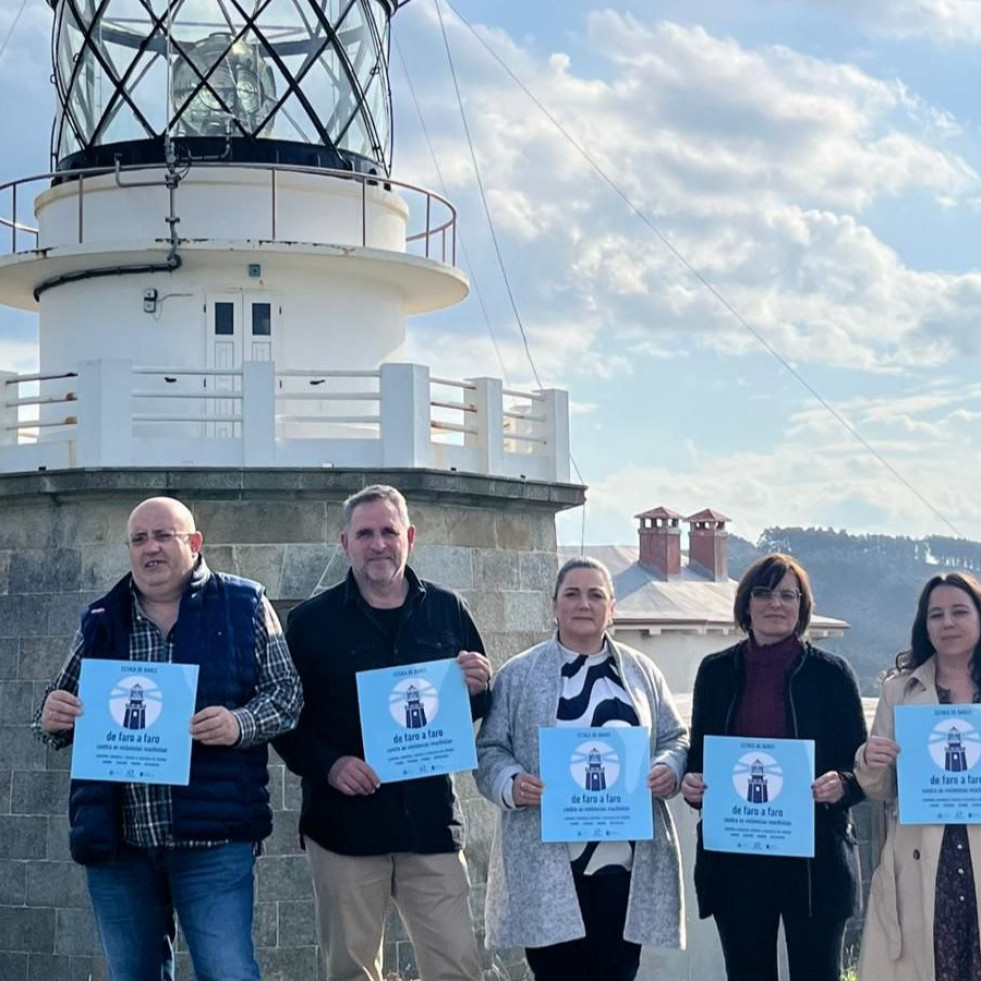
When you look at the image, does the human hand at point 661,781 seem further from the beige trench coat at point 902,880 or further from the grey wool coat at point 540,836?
the beige trench coat at point 902,880

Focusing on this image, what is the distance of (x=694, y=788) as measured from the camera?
532 cm

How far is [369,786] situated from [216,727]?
611mm

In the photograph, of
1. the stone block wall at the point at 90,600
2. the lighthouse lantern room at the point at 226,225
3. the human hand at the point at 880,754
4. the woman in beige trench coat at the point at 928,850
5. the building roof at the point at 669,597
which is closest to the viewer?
the woman in beige trench coat at the point at 928,850

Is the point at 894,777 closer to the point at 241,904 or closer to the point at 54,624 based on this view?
the point at 241,904

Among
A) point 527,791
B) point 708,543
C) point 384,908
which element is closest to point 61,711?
point 384,908

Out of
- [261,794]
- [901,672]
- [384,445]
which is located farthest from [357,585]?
[384,445]

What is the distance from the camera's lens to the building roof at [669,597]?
30562 mm

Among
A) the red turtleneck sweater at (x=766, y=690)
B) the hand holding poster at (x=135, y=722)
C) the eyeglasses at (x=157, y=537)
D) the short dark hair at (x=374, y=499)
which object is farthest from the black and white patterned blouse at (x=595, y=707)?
the eyeglasses at (x=157, y=537)

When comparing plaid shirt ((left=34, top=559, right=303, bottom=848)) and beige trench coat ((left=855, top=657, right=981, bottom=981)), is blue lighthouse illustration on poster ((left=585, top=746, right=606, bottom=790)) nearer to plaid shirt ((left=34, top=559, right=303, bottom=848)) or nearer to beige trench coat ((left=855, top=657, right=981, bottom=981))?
beige trench coat ((left=855, top=657, right=981, bottom=981))

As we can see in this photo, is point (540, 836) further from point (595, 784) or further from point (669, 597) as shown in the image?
point (669, 597)

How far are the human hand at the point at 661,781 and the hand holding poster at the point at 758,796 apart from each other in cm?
11

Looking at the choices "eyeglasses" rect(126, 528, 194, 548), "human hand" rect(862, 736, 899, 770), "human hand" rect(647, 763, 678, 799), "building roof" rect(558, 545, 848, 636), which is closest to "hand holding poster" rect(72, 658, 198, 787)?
"eyeglasses" rect(126, 528, 194, 548)

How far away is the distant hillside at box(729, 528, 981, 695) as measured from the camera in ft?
195

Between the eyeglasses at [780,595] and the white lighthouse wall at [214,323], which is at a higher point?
the white lighthouse wall at [214,323]
